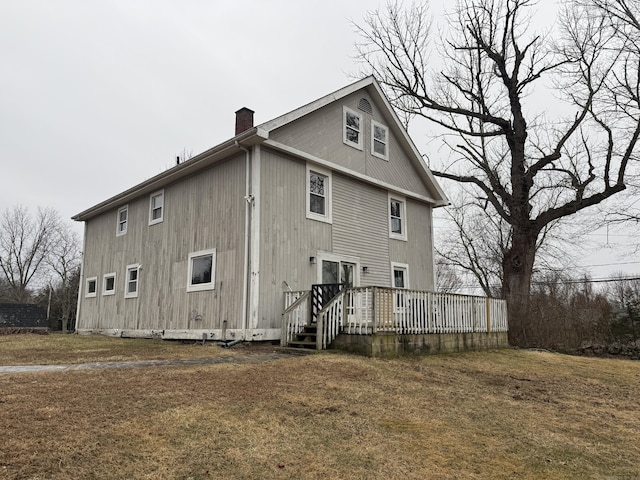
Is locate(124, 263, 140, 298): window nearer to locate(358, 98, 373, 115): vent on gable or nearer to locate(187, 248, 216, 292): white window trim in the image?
locate(187, 248, 216, 292): white window trim

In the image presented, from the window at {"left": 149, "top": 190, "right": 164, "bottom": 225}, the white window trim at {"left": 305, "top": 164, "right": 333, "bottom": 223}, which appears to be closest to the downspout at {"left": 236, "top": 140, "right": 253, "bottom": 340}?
the white window trim at {"left": 305, "top": 164, "right": 333, "bottom": 223}

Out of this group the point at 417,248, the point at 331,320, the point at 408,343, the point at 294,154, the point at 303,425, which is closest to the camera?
the point at 303,425

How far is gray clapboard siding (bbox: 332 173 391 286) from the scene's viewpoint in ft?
43.7

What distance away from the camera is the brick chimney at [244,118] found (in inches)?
537

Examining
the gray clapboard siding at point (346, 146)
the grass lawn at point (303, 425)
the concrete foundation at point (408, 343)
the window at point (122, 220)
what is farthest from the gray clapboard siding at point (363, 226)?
the window at point (122, 220)

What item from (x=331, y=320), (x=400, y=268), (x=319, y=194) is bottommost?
(x=331, y=320)

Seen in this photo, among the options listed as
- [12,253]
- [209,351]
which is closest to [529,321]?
[209,351]

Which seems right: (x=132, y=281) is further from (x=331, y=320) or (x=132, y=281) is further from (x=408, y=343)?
(x=408, y=343)

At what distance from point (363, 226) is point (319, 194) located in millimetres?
2011

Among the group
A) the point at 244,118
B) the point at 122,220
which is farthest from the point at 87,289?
the point at 244,118

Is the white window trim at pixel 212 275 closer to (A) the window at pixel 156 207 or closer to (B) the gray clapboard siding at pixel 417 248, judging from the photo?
(A) the window at pixel 156 207

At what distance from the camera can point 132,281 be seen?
15.4 meters

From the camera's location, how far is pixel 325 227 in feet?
41.9

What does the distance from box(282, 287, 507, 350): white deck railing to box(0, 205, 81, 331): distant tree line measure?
1486 inches
